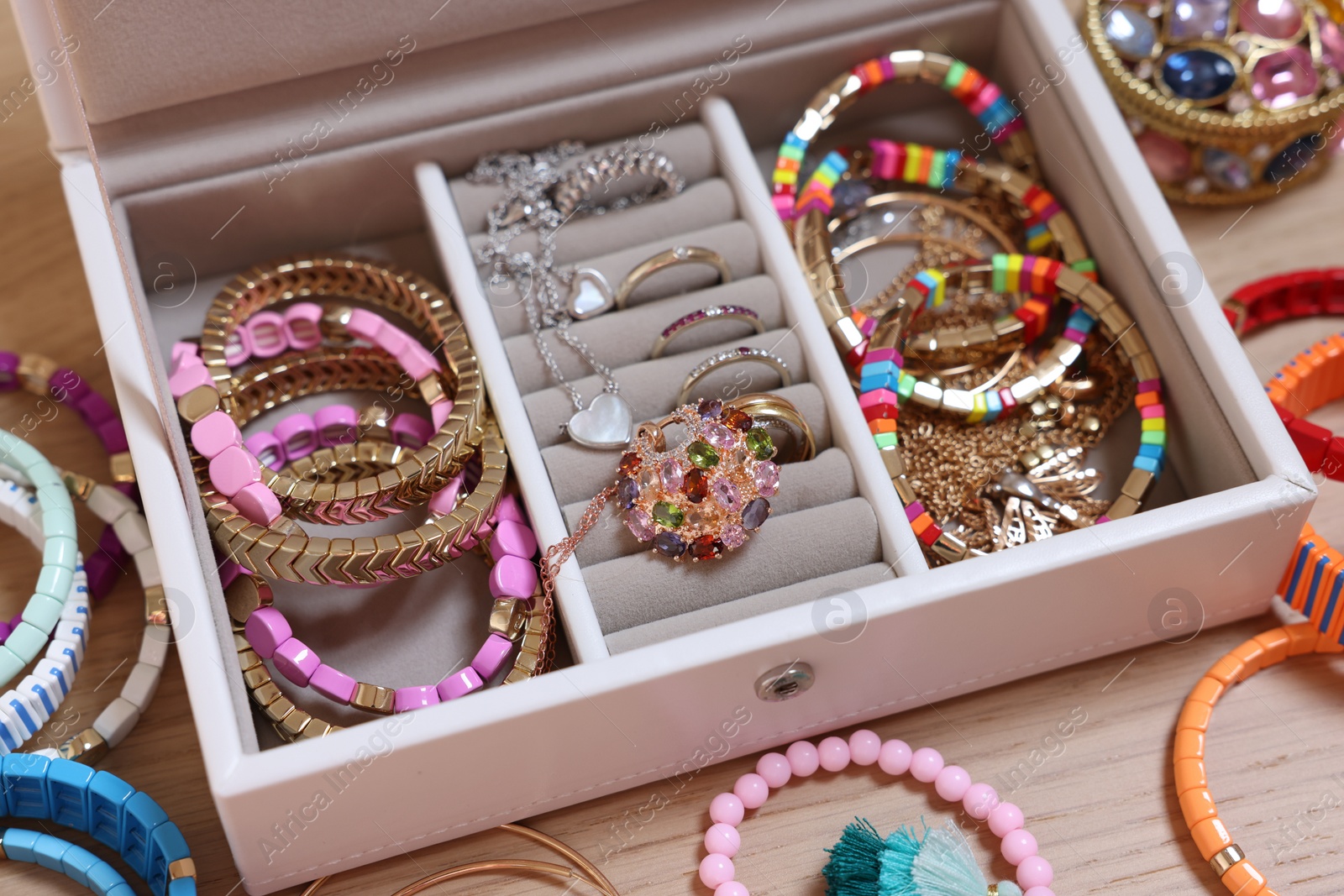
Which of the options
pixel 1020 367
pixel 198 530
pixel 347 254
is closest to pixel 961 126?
pixel 1020 367

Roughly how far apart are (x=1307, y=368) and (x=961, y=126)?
0.59 meters

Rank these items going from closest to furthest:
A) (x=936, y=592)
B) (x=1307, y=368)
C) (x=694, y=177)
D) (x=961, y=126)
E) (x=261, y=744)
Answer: (x=936, y=592) < (x=261, y=744) < (x=1307, y=368) < (x=694, y=177) < (x=961, y=126)

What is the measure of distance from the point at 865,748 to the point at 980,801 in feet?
0.44

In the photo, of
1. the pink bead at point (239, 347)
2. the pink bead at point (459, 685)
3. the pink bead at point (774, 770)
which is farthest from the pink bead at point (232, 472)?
the pink bead at point (774, 770)

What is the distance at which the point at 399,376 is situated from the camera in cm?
153

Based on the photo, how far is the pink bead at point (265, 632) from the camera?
1.31 metres

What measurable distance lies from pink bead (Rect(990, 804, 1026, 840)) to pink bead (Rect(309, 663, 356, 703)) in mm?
716

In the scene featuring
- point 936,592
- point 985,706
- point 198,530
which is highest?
point 198,530

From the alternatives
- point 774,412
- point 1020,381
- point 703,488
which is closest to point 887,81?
point 1020,381

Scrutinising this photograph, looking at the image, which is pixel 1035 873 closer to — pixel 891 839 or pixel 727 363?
pixel 891 839

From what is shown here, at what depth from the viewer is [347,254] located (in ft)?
5.16

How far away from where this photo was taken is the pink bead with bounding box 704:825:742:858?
1.27m

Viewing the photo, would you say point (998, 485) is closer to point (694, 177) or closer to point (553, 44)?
point (694, 177)

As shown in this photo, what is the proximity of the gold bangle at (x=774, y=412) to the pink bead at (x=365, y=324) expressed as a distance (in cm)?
47
